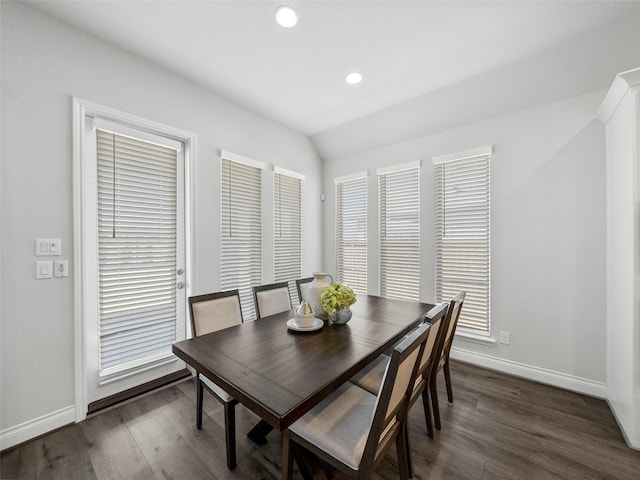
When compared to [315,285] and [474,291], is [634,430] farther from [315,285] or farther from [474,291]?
[315,285]

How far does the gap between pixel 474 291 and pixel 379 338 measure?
1.80m

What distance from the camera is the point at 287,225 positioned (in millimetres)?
3641

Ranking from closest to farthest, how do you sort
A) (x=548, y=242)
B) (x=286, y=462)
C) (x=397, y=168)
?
(x=286, y=462)
(x=548, y=242)
(x=397, y=168)

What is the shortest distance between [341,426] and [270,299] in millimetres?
1341

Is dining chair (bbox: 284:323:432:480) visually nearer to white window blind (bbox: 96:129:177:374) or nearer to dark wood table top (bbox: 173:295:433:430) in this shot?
dark wood table top (bbox: 173:295:433:430)

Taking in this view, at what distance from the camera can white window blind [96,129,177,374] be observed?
2.14 meters

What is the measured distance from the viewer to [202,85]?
8.72 feet

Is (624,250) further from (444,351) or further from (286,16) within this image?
(286,16)

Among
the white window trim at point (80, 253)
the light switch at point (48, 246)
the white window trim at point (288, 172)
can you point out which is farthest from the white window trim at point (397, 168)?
the light switch at point (48, 246)

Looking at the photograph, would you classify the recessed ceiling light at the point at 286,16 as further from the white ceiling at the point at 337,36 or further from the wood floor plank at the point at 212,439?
the wood floor plank at the point at 212,439

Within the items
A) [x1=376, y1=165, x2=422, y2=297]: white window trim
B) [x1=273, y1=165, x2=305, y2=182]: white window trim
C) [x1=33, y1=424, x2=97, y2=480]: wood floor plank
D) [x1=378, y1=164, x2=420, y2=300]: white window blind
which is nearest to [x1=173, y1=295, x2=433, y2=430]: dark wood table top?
[x1=33, y1=424, x2=97, y2=480]: wood floor plank

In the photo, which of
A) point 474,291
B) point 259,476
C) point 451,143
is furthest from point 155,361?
point 451,143

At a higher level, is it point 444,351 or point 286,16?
point 286,16

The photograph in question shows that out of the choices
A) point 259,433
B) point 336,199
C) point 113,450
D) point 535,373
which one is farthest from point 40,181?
point 535,373
